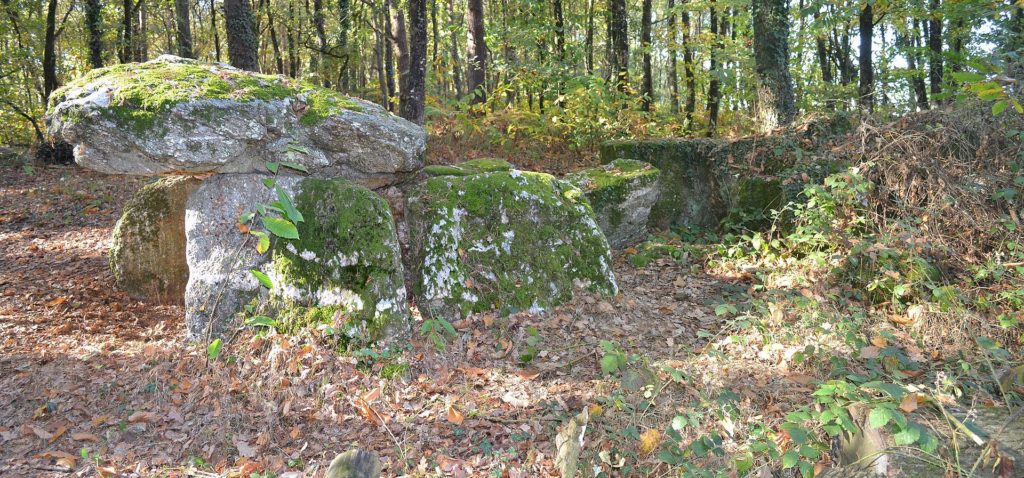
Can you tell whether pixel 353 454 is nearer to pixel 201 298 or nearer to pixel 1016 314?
pixel 201 298

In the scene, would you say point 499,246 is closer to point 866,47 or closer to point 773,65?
point 773,65

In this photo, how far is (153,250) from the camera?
5.75m

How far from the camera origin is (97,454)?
135 inches

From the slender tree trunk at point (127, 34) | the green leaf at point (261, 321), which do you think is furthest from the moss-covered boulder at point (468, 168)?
the slender tree trunk at point (127, 34)

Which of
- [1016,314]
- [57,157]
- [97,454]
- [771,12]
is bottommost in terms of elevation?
[97,454]

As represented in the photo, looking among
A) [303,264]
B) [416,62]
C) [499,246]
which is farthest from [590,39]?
[303,264]

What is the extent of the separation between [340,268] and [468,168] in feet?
6.96

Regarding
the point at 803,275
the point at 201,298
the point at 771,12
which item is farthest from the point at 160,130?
the point at 771,12

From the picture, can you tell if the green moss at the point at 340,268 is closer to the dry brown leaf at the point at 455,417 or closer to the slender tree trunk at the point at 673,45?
the dry brown leaf at the point at 455,417

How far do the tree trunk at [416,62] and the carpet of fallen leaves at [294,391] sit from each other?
4.67m

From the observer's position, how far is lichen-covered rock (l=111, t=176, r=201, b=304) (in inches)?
226

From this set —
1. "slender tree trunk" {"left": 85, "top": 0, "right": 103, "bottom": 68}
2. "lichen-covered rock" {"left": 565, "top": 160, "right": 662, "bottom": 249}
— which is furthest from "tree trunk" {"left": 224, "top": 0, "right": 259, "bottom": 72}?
"slender tree trunk" {"left": 85, "top": 0, "right": 103, "bottom": 68}

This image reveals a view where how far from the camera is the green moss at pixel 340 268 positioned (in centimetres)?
461

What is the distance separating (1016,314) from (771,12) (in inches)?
190
